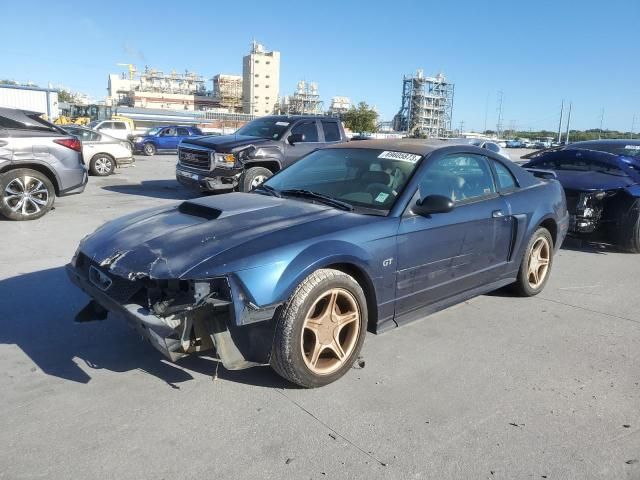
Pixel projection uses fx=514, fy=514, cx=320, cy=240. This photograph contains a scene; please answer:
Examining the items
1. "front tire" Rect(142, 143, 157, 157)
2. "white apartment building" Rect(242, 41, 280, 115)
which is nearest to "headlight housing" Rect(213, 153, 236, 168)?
"front tire" Rect(142, 143, 157, 157)

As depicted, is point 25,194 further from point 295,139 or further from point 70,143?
point 295,139

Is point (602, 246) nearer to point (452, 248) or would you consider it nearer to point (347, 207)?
point (452, 248)

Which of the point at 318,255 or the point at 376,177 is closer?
the point at 318,255

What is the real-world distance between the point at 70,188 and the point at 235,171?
291 cm

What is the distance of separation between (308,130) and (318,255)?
8337 mm

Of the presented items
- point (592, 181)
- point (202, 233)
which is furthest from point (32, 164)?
point (592, 181)

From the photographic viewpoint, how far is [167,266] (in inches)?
114

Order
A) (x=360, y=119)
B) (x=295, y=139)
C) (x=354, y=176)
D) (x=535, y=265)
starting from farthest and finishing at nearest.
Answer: (x=360, y=119) → (x=295, y=139) → (x=535, y=265) → (x=354, y=176)

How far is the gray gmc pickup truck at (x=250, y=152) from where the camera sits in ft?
32.2

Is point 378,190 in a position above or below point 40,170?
above

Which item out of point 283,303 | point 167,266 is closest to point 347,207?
point 283,303

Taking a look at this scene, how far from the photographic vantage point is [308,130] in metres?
11.0

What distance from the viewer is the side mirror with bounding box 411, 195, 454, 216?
363cm

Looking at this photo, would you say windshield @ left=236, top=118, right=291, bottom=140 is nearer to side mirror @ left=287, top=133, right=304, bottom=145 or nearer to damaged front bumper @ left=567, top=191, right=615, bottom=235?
side mirror @ left=287, top=133, right=304, bottom=145
